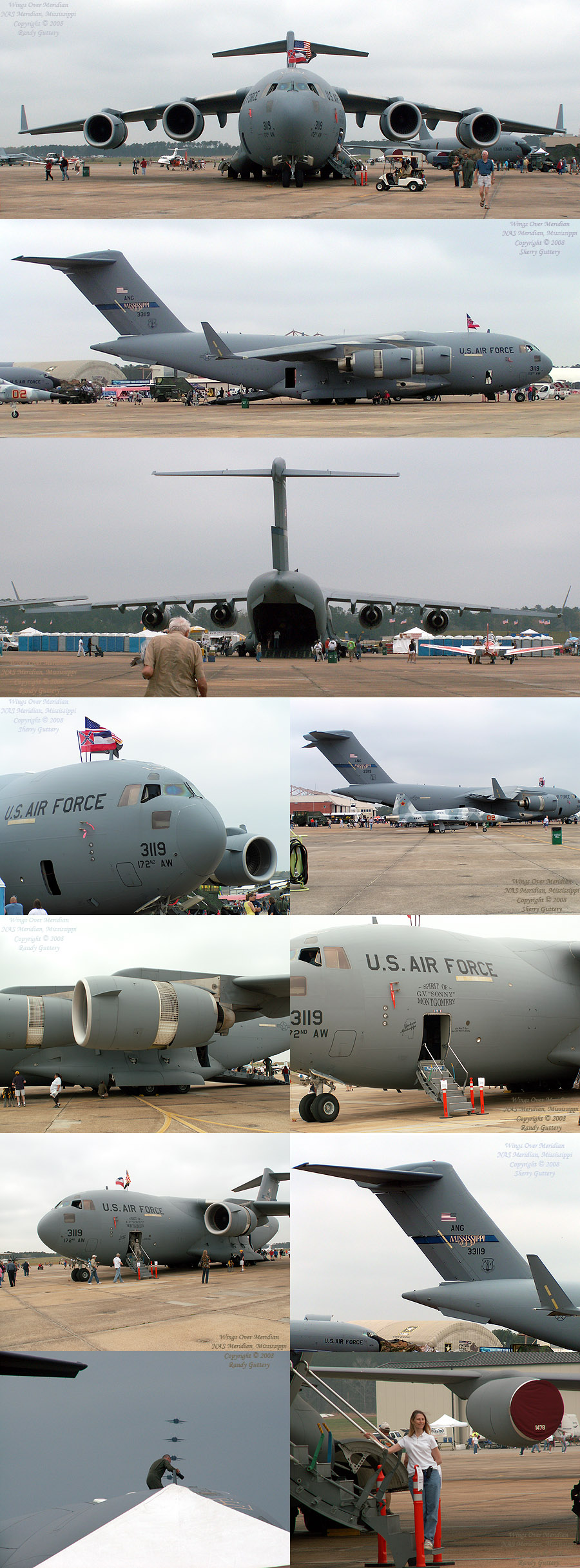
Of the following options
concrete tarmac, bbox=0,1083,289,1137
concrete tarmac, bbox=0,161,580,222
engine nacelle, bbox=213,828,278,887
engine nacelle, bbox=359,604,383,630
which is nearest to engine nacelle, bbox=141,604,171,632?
engine nacelle, bbox=359,604,383,630

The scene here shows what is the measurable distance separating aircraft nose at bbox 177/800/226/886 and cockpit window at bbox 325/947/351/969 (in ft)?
7.23

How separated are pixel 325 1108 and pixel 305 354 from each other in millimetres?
10848

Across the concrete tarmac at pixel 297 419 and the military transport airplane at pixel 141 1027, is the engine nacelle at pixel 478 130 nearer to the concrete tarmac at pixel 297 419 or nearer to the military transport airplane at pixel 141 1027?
the concrete tarmac at pixel 297 419

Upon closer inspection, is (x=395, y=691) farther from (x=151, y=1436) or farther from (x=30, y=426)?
(x=151, y=1436)

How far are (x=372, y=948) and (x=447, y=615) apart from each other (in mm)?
4919

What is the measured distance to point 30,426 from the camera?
16.8m

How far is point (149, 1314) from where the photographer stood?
15367mm

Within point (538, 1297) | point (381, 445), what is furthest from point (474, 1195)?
point (381, 445)

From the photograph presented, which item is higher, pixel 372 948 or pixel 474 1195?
pixel 372 948

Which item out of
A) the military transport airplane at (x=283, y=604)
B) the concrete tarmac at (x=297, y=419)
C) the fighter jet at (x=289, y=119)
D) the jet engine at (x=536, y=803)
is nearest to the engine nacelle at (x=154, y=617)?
the military transport airplane at (x=283, y=604)

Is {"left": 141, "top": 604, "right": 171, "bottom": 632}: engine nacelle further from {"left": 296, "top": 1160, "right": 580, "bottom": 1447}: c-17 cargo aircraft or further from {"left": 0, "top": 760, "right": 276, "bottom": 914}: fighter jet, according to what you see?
{"left": 296, "top": 1160, "right": 580, "bottom": 1447}: c-17 cargo aircraft

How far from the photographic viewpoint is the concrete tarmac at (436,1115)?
1631 centimetres

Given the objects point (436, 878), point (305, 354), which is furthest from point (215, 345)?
point (436, 878)

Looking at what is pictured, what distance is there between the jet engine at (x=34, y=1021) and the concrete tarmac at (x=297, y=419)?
296 inches
